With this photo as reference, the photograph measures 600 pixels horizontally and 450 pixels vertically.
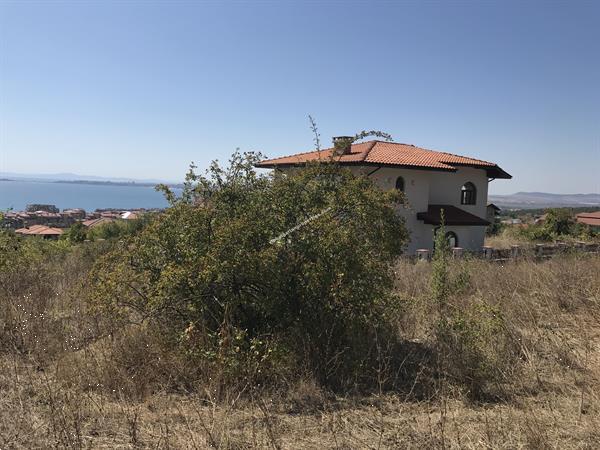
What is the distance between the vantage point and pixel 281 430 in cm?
380

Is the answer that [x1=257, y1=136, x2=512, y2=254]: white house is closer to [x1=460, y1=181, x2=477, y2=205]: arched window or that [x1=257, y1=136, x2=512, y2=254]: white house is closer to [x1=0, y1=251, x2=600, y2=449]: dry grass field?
[x1=460, y1=181, x2=477, y2=205]: arched window

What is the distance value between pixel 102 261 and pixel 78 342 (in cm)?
103

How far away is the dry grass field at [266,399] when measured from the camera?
354 cm

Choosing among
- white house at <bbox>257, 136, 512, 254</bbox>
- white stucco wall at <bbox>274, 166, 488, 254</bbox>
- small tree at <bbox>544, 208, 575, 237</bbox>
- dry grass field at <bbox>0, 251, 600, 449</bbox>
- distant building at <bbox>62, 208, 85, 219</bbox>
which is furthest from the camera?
distant building at <bbox>62, 208, 85, 219</bbox>

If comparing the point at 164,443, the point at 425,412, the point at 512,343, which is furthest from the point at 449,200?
the point at 164,443

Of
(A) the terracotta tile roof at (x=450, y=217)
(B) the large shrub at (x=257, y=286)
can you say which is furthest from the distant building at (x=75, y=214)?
(B) the large shrub at (x=257, y=286)

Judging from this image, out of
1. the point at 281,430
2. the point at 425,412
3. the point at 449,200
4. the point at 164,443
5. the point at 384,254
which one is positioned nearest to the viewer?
the point at 164,443

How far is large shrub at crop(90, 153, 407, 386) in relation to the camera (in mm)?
4777

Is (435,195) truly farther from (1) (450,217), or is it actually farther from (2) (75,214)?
(2) (75,214)

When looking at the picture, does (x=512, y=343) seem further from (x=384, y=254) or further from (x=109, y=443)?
(x=109, y=443)

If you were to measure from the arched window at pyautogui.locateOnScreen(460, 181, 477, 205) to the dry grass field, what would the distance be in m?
20.5

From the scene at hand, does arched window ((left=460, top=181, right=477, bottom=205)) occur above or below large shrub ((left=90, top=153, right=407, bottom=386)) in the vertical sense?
above

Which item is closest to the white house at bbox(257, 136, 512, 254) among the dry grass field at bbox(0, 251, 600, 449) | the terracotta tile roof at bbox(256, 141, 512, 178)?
the terracotta tile roof at bbox(256, 141, 512, 178)

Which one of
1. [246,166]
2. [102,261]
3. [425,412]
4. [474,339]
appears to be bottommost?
[425,412]
